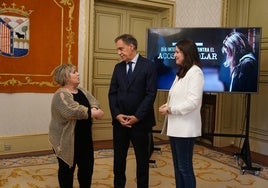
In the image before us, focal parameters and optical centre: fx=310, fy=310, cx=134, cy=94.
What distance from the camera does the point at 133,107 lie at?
2.46 m

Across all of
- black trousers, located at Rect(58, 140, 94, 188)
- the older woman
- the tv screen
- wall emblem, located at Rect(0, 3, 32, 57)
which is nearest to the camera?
the older woman

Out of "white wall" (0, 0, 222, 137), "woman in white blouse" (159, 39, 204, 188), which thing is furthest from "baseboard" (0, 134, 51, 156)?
"woman in white blouse" (159, 39, 204, 188)

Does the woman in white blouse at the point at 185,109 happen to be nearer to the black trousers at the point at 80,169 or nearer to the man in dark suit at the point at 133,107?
the man in dark suit at the point at 133,107

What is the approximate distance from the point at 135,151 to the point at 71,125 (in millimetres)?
565

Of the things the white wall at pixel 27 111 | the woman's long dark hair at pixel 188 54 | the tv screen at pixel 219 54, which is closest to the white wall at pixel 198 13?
the tv screen at pixel 219 54

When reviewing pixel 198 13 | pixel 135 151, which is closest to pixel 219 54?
pixel 198 13

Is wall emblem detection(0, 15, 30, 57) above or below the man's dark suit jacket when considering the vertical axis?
above

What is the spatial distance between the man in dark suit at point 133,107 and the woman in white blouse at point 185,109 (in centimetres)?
30

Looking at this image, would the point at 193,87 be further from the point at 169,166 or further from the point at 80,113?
the point at 169,166

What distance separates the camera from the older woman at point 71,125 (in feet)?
7.29

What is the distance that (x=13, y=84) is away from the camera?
3.87 meters

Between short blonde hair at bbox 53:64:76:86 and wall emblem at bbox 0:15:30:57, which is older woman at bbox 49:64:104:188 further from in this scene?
wall emblem at bbox 0:15:30:57

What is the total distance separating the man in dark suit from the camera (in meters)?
2.42

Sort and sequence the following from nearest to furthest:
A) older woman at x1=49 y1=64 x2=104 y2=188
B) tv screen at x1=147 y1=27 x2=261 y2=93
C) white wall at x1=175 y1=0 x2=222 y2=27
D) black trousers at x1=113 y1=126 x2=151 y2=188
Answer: older woman at x1=49 y1=64 x2=104 y2=188 → black trousers at x1=113 y1=126 x2=151 y2=188 → tv screen at x1=147 y1=27 x2=261 y2=93 → white wall at x1=175 y1=0 x2=222 y2=27
